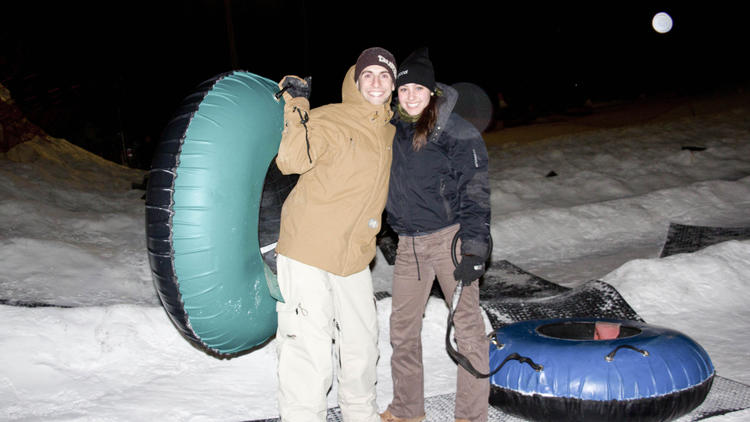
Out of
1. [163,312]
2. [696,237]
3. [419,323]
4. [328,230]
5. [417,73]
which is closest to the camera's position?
[328,230]

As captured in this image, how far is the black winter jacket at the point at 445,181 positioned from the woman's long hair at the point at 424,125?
0.02m

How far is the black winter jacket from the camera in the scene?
6.64 ft

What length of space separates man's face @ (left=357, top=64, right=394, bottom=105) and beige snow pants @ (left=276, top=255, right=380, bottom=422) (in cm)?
62

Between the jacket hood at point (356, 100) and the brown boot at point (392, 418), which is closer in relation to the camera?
the jacket hood at point (356, 100)

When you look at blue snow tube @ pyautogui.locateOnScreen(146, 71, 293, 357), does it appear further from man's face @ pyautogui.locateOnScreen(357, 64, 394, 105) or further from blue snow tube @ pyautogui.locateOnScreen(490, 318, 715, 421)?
blue snow tube @ pyautogui.locateOnScreen(490, 318, 715, 421)

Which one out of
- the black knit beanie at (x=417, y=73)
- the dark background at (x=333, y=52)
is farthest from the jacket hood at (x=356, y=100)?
the dark background at (x=333, y=52)

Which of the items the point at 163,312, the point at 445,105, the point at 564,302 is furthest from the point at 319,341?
the point at 564,302

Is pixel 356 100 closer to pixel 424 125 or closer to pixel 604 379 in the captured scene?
pixel 424 125

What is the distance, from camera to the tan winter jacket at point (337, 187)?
1889 millimetres

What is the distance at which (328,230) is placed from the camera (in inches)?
75.2

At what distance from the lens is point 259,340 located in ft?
7.66

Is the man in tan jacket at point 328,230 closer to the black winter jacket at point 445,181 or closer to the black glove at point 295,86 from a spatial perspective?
the black glove at point 295,86

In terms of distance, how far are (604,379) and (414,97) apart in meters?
1.26

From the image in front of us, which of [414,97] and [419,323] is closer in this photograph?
[414,97]
